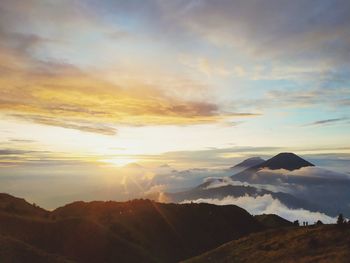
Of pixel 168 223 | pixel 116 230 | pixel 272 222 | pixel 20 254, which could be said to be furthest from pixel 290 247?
pixel 272 222

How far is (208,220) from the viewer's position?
143500 mm

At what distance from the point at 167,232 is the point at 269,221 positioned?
68000 millimetres

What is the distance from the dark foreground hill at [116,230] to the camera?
294 ft

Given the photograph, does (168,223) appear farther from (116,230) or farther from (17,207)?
(17,207)

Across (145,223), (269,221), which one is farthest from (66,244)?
(269,221)

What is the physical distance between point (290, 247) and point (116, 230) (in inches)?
2658

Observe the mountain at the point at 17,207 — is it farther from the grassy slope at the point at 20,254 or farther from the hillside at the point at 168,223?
the grassy slope at the point at 20,254

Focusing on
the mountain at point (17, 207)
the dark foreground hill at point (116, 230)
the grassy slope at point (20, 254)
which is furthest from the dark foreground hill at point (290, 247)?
the mountain at point (17, 207)

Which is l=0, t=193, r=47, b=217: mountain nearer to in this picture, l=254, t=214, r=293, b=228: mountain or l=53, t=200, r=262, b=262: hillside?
l=53, t=200, r=262, b=262: hillside

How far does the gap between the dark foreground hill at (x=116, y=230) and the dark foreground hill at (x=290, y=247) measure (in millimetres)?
29252

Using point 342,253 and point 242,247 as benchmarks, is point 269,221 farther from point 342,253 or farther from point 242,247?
point 342,253

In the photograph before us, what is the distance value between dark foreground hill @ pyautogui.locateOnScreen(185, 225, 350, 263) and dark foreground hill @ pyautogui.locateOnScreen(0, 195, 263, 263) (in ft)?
96.0

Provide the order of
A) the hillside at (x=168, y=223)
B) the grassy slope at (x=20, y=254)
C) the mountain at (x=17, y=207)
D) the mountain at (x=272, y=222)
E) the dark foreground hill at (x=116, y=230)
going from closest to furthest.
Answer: the grassy slope at (x=20, y=254), the dark foreground hill at (x=116, y=230), the mountain at (x=17, y=207), the hillside at (x=168, y=223), the mountain at (x=272, y=222)

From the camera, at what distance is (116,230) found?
109 m
